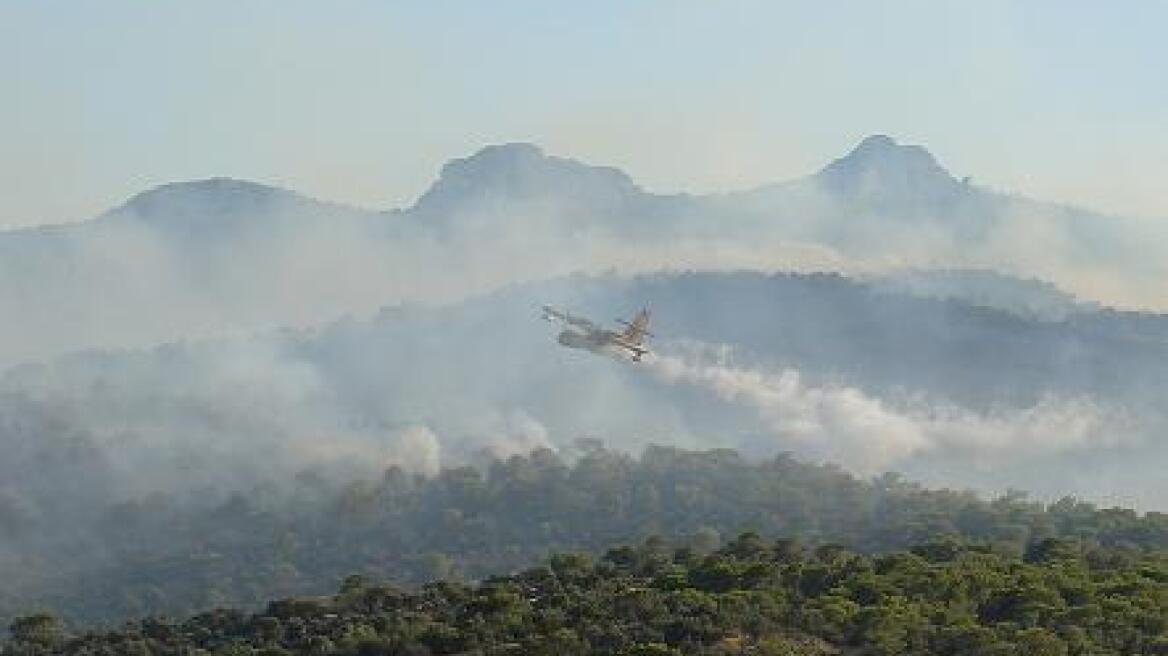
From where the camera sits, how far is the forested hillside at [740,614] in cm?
11519

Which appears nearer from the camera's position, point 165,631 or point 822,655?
point 822,655

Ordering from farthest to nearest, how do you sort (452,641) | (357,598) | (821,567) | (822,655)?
(357,598) < (821,567) < (452,641) < (822,655)

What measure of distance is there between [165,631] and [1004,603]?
66.2 m

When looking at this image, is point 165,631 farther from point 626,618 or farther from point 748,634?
point 748,634

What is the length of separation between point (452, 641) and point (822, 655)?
2286cm

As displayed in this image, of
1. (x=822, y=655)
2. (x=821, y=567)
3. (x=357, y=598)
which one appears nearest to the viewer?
(x=822, y=655)

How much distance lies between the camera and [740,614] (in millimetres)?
120375

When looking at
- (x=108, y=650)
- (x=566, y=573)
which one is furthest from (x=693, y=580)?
(x=108, y=650)

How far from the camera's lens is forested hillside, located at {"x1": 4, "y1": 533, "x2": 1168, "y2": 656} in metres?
115

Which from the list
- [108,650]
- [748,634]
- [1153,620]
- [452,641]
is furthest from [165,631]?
[1153,620]

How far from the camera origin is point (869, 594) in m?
129

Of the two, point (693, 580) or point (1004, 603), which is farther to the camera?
point (693, 580)

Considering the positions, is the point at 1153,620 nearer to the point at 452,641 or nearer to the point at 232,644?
the point at 452,641

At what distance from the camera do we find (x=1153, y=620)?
Result: 400ft
